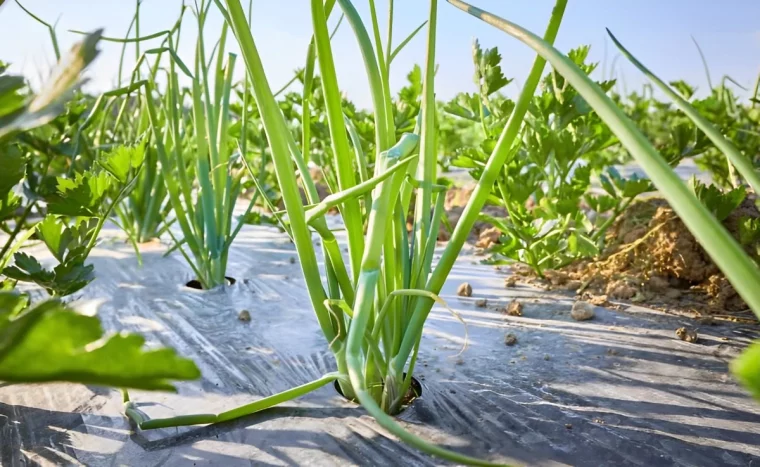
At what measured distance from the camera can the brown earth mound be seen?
1.18m

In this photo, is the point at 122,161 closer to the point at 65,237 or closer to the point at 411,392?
the point at 65,237

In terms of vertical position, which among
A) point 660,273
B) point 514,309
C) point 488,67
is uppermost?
point 488,67

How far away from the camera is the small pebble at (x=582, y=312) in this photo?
111 cm

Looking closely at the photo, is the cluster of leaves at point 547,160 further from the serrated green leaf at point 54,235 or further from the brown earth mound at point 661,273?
the serrated green leaf at point 54,235

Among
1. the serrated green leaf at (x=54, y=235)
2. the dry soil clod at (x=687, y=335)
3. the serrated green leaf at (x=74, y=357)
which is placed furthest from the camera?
the dry soil clod at (x=687, y=335)

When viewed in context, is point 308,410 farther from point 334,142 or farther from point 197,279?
point 197,279

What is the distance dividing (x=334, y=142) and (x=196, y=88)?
751 millimetres

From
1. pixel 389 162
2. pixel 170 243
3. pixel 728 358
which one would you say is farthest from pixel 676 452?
pixel 170 243

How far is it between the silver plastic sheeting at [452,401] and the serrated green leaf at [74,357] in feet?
0.22

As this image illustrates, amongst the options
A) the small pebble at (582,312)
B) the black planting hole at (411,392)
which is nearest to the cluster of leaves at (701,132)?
the small pebble at (582,312)

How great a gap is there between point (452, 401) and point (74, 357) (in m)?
0.62

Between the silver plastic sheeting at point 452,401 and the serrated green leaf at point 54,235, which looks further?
the serrated green leaf at point 54,235

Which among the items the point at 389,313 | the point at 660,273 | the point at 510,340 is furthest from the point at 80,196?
the point at 660,273

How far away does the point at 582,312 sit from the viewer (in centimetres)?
111
